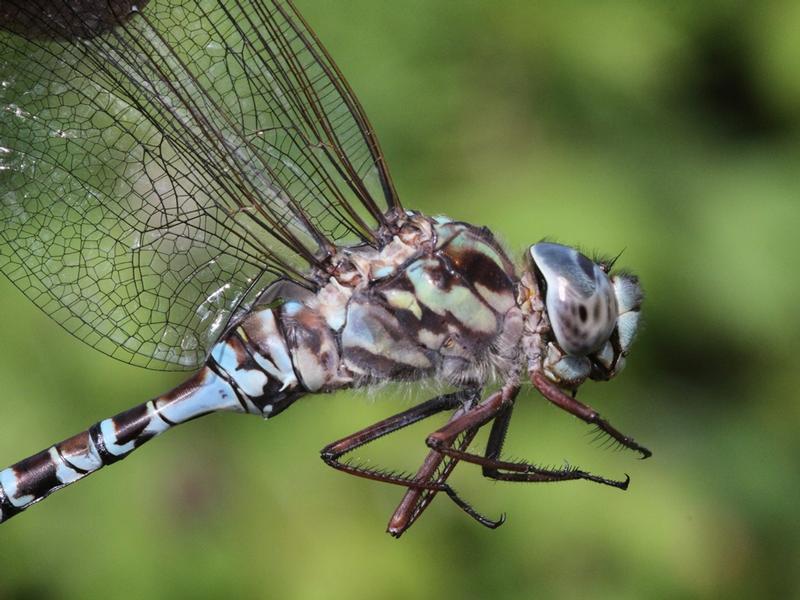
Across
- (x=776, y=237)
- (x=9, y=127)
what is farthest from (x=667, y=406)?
(x=9, y=127)

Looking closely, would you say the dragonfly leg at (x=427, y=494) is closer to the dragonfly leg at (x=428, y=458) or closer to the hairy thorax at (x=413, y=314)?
Answer: the dragonfly leg at (x=428, y=458)

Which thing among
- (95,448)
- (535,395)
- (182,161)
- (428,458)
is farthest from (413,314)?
(535,395)

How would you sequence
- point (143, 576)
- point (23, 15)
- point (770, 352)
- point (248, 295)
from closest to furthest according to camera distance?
Result: point (23, 15) → point (248, 295) → point (143, 576) → point (770, 352)

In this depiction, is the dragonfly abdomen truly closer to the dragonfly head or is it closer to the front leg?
the front leg

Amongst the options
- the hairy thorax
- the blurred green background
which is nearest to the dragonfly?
the hairy thorax

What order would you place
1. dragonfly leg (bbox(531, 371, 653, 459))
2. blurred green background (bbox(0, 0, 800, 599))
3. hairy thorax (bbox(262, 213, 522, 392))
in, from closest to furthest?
dragonfly leg (bbox(531, 371, 653, 459)), hairy thorax (bbox(262, 213, 522, 392)), blurred green background (bbox(0, 0, 800, 599))

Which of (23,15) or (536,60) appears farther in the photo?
(536,60)

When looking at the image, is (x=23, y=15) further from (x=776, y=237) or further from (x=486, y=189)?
(x=776, y=237)
